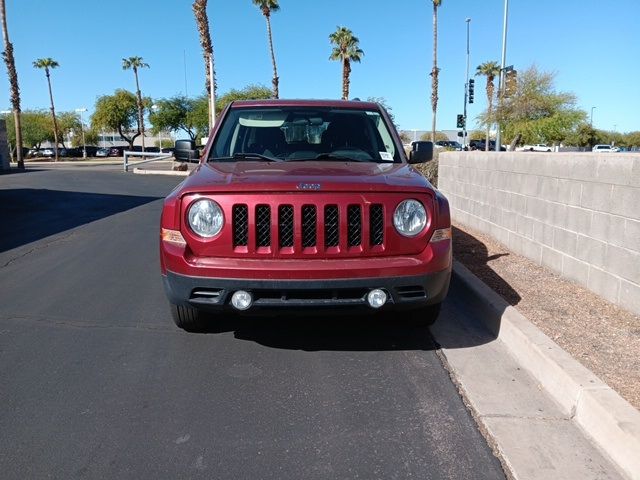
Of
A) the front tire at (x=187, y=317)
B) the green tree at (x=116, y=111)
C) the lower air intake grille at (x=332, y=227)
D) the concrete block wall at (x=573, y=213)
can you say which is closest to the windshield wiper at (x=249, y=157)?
the lower air intake grille at (x=332, y=227)

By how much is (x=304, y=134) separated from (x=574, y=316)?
2.84 metres

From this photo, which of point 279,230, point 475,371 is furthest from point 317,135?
point 475,371

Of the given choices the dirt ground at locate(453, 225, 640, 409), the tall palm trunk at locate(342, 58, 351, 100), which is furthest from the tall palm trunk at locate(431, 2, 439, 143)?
the dirt ground at locate(453, 225, 640, 409)

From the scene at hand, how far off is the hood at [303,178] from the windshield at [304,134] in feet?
1.95

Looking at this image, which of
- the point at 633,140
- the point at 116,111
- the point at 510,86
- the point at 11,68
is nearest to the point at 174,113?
the point at 116,111

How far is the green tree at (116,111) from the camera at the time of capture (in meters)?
69.9

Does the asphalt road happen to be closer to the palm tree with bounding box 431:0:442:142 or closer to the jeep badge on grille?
the jeep badge on grille

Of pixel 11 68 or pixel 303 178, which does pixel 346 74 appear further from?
pixel 303 178

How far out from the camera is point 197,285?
12.5 feet

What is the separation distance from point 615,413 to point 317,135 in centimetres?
339

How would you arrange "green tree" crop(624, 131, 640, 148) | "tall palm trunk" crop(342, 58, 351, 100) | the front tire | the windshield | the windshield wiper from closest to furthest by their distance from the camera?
the front tire
the windshield wiper
the windshield
"tall palm trunk" crop(342, 58, 351, 100)
"green tree" crop(624, 131, 640, 148)

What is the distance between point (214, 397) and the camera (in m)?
3.61

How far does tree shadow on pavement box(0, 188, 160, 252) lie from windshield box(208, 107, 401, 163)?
4972mm

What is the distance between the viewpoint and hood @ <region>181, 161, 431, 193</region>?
3.82m
